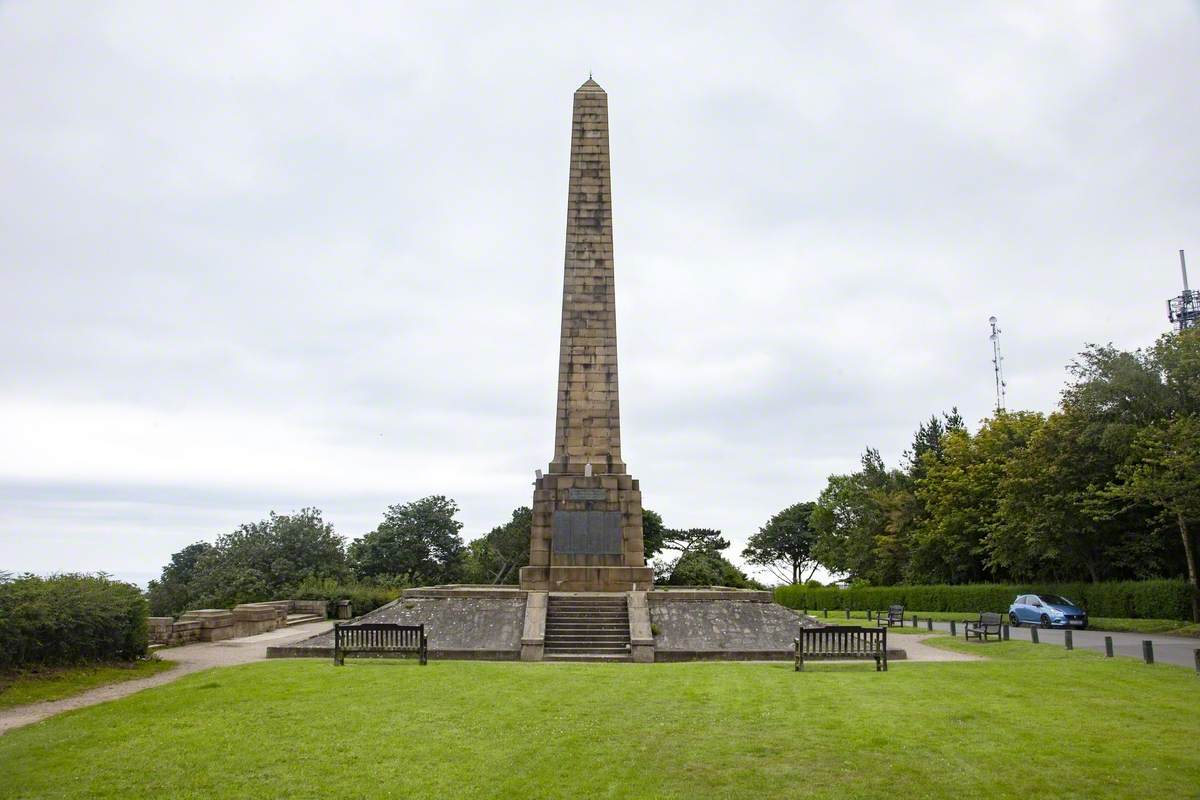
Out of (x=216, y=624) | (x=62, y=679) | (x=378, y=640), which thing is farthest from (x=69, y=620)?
(x=216, y=624)

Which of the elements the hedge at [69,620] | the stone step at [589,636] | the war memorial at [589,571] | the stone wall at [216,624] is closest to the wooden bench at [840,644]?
the war memorial at [589,571]

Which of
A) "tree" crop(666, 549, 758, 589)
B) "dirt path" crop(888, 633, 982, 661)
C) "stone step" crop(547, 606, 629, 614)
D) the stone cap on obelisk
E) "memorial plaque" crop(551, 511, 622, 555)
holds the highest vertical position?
the stone cap on obelisk

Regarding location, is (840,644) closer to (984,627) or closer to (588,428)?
(984,627)

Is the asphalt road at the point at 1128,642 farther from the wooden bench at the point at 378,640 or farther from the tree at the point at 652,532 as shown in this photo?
the tree at the point at 652,532

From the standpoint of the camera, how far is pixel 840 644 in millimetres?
16719

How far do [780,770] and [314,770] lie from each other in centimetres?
424

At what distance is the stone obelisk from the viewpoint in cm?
2270

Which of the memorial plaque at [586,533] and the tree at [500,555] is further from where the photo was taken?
the tree at [500,555]

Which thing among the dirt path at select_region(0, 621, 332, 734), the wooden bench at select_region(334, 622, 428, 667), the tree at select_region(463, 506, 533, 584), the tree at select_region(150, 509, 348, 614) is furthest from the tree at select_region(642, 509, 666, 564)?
the wooden bench at select_region(334, 622, 428, 667)

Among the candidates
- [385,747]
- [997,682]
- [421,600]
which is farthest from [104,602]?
[997,682]

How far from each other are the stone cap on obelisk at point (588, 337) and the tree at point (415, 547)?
23388 millimetres

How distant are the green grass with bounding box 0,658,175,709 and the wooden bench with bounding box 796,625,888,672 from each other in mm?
11994

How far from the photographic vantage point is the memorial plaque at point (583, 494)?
2309 centimetres

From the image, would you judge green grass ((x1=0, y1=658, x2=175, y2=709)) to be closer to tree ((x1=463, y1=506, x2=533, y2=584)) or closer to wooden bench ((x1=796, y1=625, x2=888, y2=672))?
wooden bench ((x1=796, y1=625, x2=888, y2=672))
